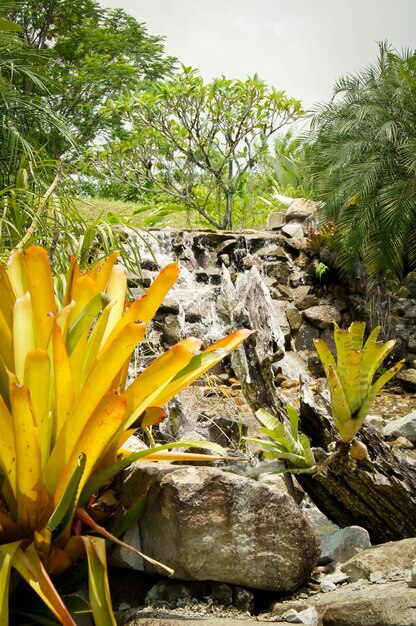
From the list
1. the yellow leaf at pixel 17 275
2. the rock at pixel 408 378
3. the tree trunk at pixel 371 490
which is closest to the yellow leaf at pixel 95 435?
the yellow leaf at pixel 17 275

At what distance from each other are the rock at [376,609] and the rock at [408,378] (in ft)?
22.9

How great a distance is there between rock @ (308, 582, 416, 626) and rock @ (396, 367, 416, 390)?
6.98 metres

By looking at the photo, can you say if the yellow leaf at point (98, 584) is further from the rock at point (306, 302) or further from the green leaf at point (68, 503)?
the rock at point (306, 302)

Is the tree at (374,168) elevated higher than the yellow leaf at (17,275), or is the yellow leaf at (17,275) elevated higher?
the tree at (374,168)

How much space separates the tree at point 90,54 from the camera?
16.5 meters

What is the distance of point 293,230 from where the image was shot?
11.7 m

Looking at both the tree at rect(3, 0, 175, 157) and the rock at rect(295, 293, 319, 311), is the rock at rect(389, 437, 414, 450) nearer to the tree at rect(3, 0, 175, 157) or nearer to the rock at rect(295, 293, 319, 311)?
the rock at rect(295, 293, 319, 311)

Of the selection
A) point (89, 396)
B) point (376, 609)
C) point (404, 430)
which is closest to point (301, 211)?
point (404, 430)

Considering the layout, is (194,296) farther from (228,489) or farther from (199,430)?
(228,489)

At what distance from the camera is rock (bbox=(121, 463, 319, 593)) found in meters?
1.90

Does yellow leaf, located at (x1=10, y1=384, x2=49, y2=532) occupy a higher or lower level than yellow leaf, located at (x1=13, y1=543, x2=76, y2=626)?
higher

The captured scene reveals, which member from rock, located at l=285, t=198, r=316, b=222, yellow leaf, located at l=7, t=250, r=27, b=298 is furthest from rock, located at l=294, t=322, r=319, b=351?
yellow leaf, located at l=7, t=250, r=27, b=298

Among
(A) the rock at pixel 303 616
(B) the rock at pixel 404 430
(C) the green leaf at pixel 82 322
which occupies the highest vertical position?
(C) the green leaf at pixel 82 322

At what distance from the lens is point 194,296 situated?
954cm
